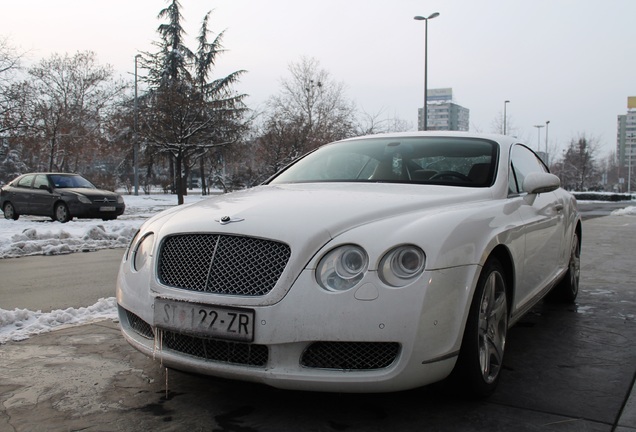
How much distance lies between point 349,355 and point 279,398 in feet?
2.15

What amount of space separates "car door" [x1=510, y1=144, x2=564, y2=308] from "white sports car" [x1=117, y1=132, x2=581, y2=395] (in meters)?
0.25

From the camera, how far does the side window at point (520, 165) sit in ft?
12.2

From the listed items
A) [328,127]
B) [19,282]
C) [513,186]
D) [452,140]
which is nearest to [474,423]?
[513,186]

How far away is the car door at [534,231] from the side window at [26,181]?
1508 centimetres

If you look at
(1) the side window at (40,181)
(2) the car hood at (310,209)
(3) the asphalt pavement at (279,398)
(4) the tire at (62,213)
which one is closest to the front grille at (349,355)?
(3) the asphalt pavement at (279,398)

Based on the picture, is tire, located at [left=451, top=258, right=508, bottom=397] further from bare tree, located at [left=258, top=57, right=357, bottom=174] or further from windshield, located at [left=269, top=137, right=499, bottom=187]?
bare tree, located at [left=258, top=57, right=357, bottom=174]

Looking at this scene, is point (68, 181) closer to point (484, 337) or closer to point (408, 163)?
point (408, 163)

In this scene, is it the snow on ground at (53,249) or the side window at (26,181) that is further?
the side window at (26,181)

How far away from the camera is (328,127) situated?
120ft

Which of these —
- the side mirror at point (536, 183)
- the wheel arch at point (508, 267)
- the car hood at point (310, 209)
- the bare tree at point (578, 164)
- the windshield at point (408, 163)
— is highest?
the bare tree at point (578, 164)

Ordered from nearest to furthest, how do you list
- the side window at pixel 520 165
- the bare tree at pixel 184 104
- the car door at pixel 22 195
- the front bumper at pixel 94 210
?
the side window at pixel 520 165, the front bumper at pixel 94 210, the car door at pixel 22 195, the bare tree at pixel 184 104

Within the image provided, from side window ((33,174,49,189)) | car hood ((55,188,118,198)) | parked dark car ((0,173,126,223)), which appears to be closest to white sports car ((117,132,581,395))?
parked dark car ((0,173,126,223))

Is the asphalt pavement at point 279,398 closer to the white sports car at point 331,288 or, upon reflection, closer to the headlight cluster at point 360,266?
the white sports car at point 331,288

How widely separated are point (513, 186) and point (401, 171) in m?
0.73
